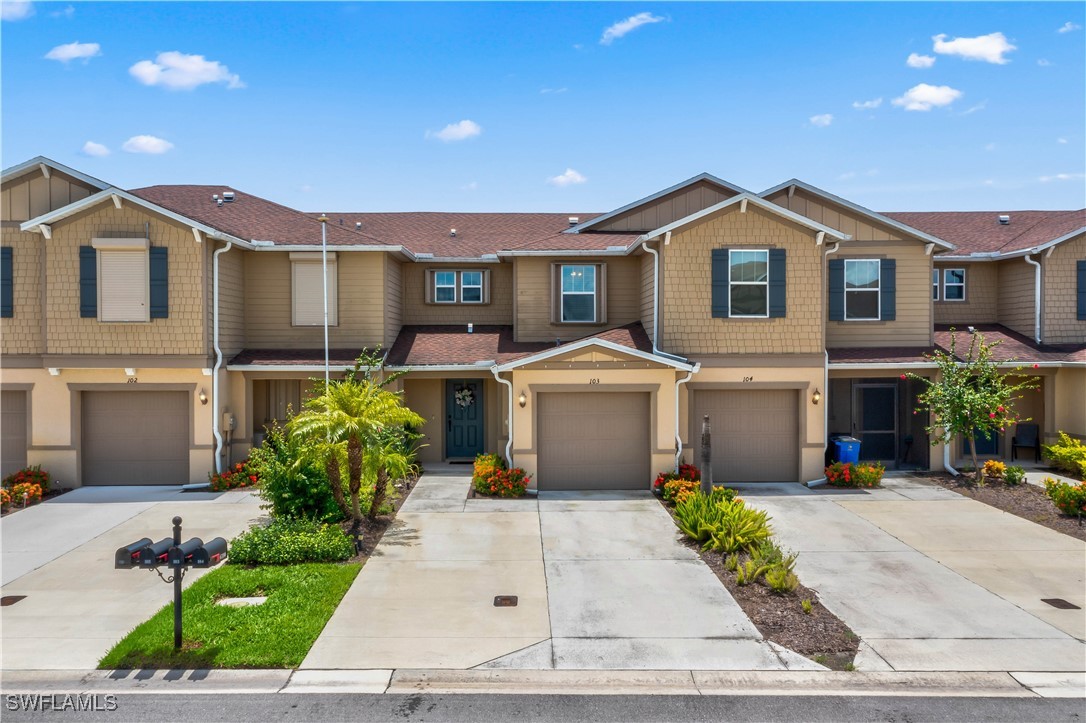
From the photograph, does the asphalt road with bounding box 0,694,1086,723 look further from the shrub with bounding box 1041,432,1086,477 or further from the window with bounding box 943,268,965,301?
the window with bounding box 943,268,965,301

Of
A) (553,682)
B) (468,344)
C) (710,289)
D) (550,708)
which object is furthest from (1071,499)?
(468,344)

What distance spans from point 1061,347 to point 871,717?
1552 cm

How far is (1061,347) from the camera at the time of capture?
17.3 m

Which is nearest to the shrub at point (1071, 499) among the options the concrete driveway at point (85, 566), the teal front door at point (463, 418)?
the teal front door at point (463, 418)

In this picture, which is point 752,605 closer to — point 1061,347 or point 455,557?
point 455,557

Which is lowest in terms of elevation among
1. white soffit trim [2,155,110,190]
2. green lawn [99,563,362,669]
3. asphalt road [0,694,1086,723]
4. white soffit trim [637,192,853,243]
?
asphalt road [0,694,1086,723]

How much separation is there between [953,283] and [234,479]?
19.4 m

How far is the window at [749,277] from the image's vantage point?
15328mm

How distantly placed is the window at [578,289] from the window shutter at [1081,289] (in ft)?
40.8

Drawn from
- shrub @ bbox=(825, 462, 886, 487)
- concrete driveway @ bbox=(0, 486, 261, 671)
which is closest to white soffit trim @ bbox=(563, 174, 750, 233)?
shrub @ bbox=(825, 462, 886, 487)

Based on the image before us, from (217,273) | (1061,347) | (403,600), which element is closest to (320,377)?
(217,273)

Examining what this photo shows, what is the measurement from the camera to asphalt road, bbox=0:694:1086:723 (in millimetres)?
6176

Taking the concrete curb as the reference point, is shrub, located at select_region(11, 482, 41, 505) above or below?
above

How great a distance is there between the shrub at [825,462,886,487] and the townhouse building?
53cm
